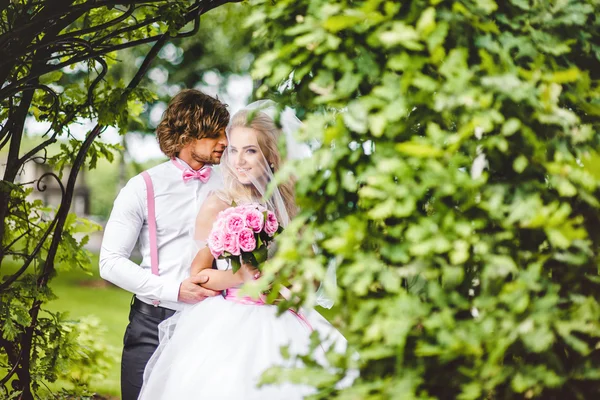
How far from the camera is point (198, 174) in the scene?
3980 millimetres

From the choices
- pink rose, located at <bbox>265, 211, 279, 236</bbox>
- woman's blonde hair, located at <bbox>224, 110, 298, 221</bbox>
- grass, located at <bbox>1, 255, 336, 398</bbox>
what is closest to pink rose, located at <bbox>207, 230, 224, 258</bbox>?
pink rose, located at <bbox>265, 211, 279, 236</bbox>

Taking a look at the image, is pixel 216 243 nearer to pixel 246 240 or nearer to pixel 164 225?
pixel 246 240

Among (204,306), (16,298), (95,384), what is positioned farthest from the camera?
(95,384)

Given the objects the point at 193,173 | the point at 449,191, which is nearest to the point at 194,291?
the point at 193,173

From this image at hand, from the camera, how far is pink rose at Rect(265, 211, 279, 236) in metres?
3.25

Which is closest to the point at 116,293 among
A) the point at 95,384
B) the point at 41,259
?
the point at 95,384

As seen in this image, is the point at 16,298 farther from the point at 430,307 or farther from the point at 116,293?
the point at 116,293

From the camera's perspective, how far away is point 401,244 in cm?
178

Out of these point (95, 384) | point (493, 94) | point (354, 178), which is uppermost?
point (493, 94)

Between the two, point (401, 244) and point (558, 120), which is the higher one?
point (558, 120)

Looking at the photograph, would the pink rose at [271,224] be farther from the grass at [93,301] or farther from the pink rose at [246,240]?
the grass at [93,301]

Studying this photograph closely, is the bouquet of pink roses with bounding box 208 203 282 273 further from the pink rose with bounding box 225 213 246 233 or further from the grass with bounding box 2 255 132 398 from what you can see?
the grass with bounding box 2 255 132 398

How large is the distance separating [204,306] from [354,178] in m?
1.77

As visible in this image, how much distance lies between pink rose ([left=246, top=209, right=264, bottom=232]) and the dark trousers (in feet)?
3.07
